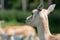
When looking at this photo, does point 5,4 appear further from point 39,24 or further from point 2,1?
point 39,24

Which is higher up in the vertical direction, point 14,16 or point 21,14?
point 21,14

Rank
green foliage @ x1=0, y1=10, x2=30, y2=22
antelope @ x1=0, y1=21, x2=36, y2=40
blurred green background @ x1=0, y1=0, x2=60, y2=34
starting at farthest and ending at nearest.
Answer: green foliage @ x1=0, y1=10, x2=30, y2=22 < blurred green background @ x1=0, y1=0, x2=60, y2=34 < antelope @ x1=0, y1=21, x2=36, y2=40

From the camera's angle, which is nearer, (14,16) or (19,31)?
(19,31)

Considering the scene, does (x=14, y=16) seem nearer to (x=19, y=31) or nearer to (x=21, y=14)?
(x=21, y=14)

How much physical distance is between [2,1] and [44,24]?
22.2 meters

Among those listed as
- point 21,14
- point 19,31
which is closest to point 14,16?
point 21,14

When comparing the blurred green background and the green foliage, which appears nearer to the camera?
the blurred green background

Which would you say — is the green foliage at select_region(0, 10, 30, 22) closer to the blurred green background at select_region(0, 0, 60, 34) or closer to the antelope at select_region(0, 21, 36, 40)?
the blurred green background at select_region(0, 0, 60, 34)

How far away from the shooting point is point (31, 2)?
87.5 ft

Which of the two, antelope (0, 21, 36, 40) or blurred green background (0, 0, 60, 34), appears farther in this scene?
blurred green background (0, 0, 60, 34)

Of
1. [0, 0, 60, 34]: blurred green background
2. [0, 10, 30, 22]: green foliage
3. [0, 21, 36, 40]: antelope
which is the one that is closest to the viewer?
[0, 21, 36, 40]: antelope

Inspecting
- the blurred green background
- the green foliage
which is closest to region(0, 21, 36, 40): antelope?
the blurred green background

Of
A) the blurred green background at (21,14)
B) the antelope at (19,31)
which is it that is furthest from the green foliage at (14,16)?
the antelope at (19,31)

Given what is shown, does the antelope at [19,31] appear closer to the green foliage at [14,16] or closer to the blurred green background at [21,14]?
the blurred green background at [21,14]
